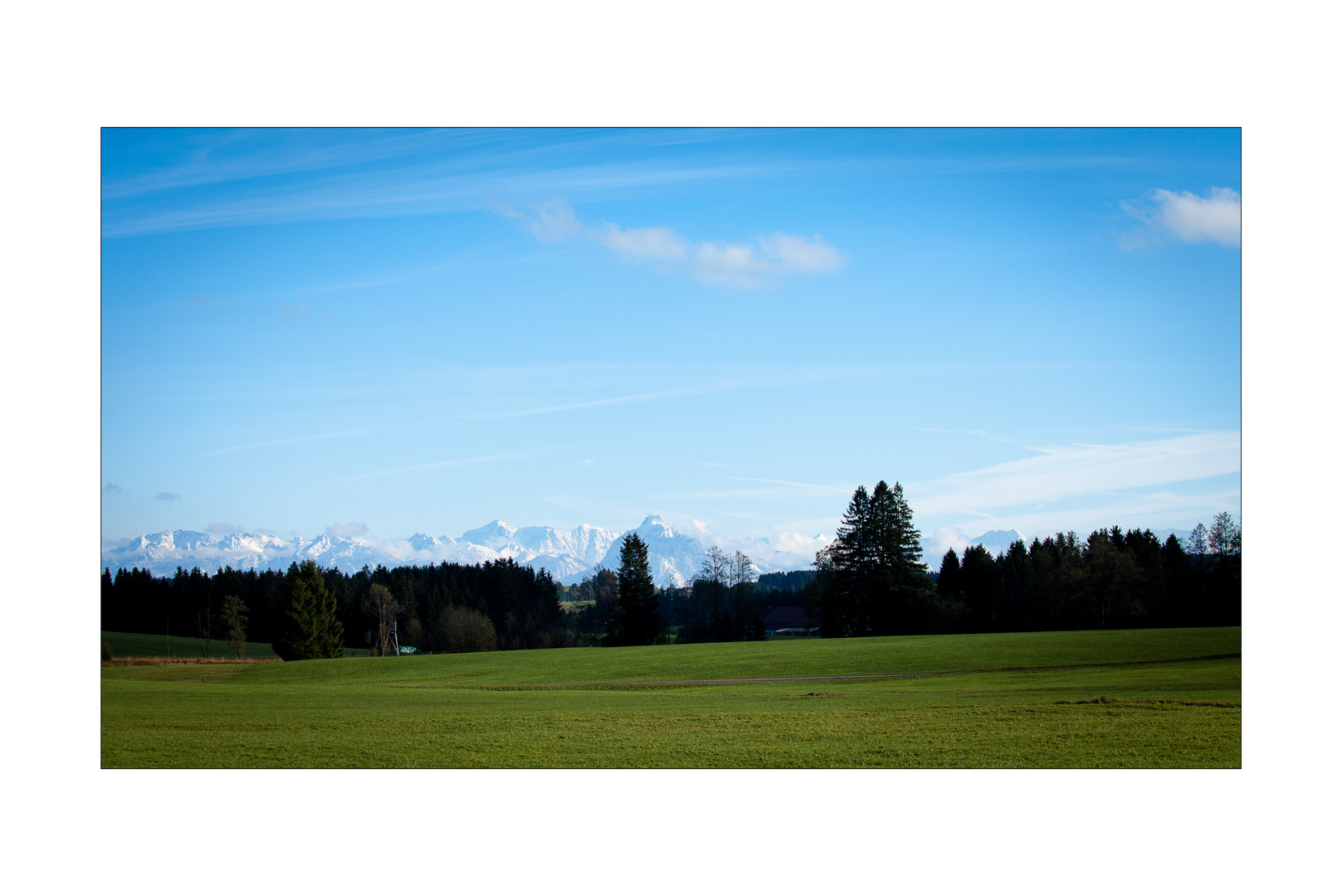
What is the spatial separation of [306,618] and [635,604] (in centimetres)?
1899

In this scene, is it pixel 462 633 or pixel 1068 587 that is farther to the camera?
pixel 462 633

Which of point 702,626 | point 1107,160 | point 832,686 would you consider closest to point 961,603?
point 702,626

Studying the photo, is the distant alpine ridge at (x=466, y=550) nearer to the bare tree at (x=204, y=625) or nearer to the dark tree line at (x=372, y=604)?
the dark tree line at (x=372, y=604)

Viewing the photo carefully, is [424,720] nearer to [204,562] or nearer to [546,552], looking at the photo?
[204,562]

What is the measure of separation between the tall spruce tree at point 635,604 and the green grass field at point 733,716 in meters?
21.6

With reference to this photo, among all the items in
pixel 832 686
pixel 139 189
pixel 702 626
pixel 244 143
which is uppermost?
pixel 244 143

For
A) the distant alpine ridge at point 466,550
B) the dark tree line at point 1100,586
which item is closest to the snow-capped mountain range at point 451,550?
the distant alpine ridge at point 466,550

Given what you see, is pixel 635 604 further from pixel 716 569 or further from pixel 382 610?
pixel 382 610

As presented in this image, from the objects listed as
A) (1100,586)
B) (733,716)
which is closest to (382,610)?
(733,716)

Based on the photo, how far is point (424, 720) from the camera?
17594 mm

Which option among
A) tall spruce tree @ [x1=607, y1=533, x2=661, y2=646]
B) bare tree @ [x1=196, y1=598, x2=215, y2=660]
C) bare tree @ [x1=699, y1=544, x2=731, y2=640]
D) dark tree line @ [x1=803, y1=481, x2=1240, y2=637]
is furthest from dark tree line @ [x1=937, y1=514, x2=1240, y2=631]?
bare tree @ [x1=196, y1=598, x2=215, y2=660]

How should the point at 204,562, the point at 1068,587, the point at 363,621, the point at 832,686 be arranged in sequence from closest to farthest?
the point at 832,686
the point at 204,562
the point at 1068,587
the point at 363,621

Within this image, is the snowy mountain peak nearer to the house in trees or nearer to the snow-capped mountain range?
the snow-capped mountain range

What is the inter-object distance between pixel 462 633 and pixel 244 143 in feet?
124
